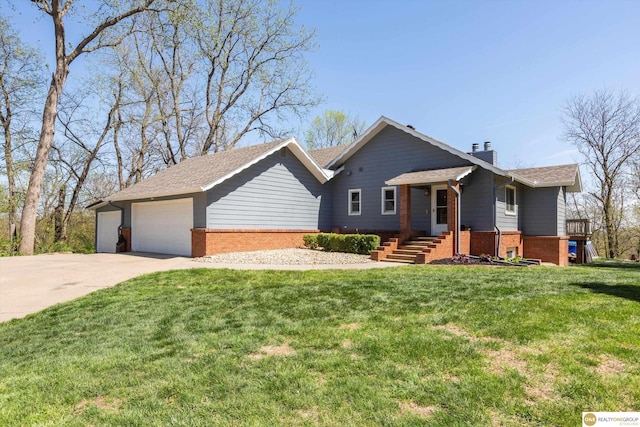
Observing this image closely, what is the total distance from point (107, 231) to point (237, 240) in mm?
10051

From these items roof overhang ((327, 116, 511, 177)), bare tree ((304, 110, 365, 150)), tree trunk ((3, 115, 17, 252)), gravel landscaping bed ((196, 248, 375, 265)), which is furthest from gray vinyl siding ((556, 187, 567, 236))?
tree trunk ((3, 115, 17, 252))

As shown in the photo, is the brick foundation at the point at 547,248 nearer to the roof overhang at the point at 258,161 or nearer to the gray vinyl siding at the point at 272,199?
the gray vinyl siding at the point at 272,199

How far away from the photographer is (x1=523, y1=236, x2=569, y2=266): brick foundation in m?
15.5

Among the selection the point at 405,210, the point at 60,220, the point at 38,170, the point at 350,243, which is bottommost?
the point at 350,243

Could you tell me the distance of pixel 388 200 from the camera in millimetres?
16078

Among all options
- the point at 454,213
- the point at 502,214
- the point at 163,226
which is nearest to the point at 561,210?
the point at 502,214

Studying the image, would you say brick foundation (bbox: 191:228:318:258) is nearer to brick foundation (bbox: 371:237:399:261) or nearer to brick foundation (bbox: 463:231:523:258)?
brick foundation (bbox: 371:237:399:261)

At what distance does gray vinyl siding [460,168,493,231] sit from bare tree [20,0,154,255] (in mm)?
17441

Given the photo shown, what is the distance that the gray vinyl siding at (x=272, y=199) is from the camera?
45.5ft

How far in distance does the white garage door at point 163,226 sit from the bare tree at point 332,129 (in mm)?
19161

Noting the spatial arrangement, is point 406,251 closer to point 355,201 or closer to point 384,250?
point 384,250

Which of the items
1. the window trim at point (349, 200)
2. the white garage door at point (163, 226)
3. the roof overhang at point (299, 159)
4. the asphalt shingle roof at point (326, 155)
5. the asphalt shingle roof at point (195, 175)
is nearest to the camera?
the roof overhang at point (299, 159)

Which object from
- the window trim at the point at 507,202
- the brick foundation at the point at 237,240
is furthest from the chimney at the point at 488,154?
the brick foundation at the point at 237,240

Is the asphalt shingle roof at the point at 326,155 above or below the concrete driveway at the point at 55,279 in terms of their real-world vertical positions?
above
